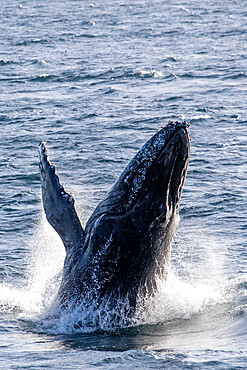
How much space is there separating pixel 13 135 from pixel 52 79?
10.4 metres

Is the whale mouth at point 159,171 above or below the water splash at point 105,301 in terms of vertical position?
above

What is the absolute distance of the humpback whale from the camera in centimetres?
1160

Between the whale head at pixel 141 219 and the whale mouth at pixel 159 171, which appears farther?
the whale head at pixel 141 219

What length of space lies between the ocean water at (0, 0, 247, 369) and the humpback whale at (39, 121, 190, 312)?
629 mm

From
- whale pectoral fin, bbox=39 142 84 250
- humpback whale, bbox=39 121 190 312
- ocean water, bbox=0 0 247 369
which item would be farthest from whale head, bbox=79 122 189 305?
ocean water, bbox=0 0 247 369

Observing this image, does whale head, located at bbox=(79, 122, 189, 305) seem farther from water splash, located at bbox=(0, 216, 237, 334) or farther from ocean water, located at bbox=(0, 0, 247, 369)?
Result: ocean water, located at bbox=(0, 0, 247, 369)

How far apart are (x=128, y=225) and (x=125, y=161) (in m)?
12.6

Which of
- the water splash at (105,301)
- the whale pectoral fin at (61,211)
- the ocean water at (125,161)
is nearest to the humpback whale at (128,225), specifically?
the whale pectoral fin at (61,211)

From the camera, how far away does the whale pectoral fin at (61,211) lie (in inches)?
523

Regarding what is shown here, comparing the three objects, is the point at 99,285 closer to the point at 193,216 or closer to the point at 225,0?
the point at 193,216

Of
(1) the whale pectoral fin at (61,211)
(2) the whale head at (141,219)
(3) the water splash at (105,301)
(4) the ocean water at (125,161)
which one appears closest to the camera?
(2) the whale head at (141,219)

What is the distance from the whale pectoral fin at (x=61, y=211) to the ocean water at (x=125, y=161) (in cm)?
138

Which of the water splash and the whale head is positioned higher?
the whale head

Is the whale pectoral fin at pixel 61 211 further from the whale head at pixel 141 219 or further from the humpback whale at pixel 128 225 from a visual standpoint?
the whale head at pixel 141 219
